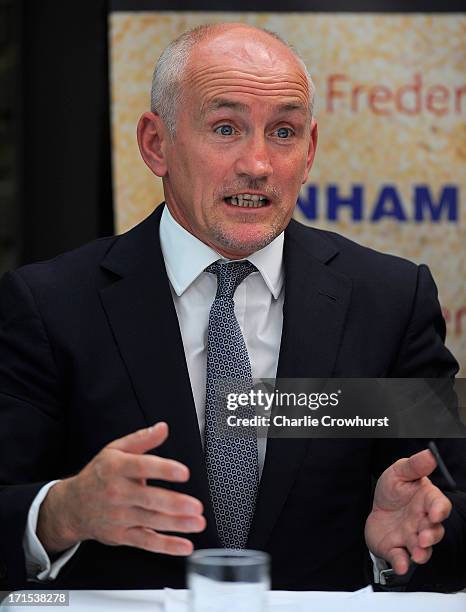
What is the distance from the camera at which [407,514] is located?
6.28 ft

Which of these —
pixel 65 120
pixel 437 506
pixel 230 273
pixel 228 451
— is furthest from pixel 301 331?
pixel 65 120

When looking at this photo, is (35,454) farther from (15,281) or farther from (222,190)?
(222,190)

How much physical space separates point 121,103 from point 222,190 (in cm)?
180

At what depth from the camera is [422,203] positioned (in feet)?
13.0

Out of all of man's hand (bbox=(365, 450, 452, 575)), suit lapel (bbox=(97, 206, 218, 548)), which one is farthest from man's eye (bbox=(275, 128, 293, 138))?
man's hand (bbox=(365, 450, 452, 575))

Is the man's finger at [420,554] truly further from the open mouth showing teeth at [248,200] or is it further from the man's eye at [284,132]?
the man's eye at [284,132]

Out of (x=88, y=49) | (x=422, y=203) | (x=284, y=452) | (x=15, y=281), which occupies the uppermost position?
(x=88, y=49)

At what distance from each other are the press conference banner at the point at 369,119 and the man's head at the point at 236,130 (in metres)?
1.61

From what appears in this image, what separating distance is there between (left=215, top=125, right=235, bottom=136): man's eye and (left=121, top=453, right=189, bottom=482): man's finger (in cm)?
81

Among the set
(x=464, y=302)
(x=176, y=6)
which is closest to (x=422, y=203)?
(x=464, y=302)

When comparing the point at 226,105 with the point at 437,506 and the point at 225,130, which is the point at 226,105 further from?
the point at 437,506

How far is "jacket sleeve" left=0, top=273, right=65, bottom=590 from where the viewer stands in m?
2.10

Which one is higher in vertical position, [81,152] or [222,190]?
[81,152]

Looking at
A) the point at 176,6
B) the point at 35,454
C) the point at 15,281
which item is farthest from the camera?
the point at 176,6
